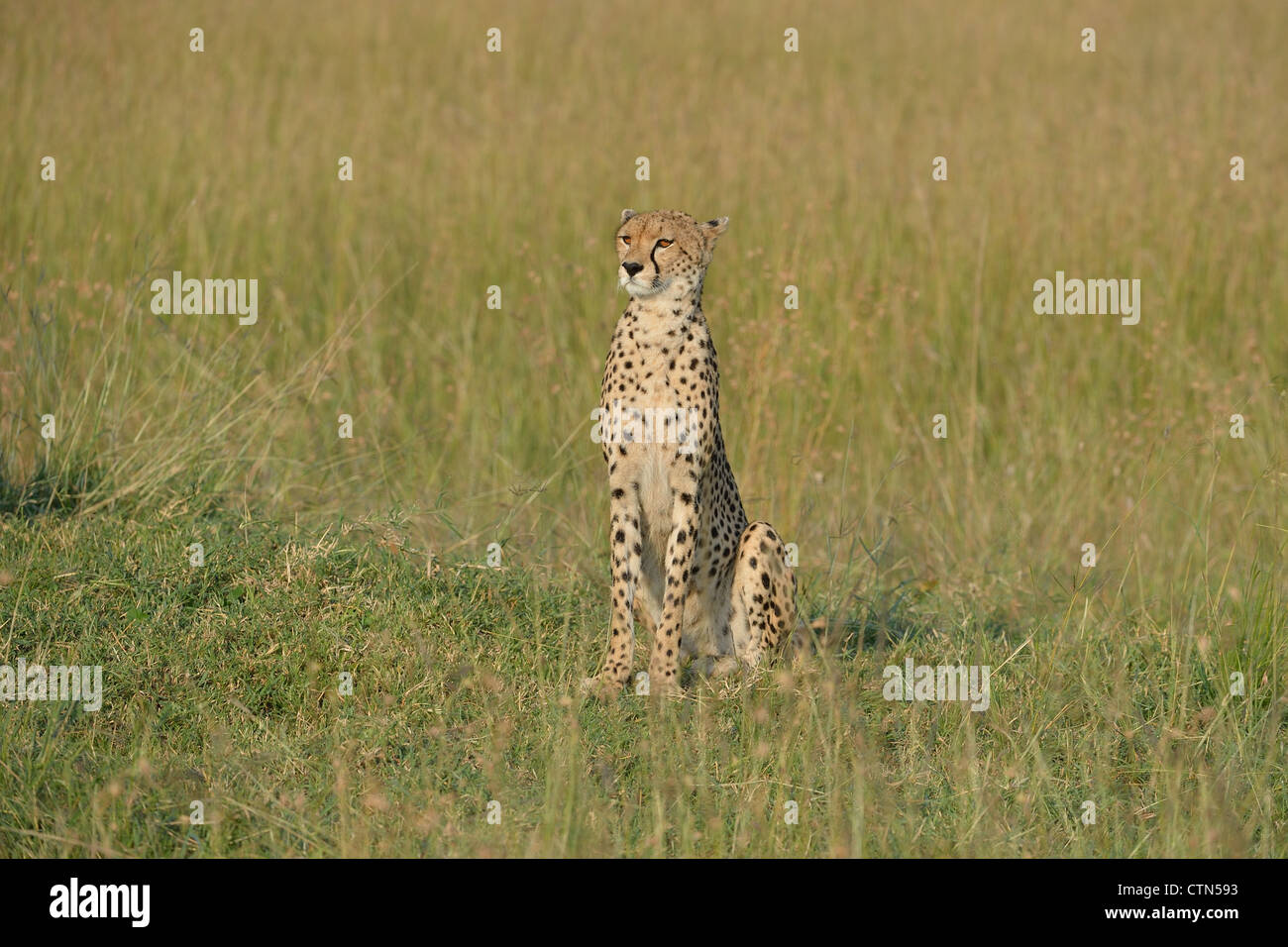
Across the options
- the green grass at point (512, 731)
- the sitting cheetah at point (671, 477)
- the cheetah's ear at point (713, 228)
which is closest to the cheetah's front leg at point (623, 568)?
the sitting cheetah at point (671, 477)

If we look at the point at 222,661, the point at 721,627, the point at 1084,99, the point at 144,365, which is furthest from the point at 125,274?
the point at 1084,99

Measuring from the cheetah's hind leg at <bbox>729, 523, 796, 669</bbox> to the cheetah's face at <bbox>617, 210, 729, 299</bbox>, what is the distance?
84 cm

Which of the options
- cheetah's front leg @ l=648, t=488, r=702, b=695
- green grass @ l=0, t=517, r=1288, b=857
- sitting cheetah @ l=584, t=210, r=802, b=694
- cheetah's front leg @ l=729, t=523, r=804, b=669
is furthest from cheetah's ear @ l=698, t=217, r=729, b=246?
green grass @ l=0, t=517, r=1288, b=857

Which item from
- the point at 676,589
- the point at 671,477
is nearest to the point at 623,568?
the point at 676,589

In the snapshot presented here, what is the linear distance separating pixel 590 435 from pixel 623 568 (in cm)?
162

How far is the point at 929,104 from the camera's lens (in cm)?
932

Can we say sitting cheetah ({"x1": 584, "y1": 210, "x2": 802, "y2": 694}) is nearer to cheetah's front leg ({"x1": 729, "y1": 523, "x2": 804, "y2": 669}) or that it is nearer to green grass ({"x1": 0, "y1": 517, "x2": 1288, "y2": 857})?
cheetah's front leg ({"x1": 729, "y1": 523, "x2": 804, "y2": 669})

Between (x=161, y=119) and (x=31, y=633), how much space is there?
16.0ft

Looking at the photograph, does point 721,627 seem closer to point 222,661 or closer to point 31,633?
point 222,661

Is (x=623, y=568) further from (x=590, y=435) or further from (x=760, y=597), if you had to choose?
(x=590, y=435)

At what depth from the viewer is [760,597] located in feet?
14.9

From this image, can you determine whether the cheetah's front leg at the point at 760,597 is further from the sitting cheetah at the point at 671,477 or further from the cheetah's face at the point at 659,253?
the cheetah's face at the point at 659,253

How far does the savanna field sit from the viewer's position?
381cm

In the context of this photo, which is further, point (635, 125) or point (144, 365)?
point (635, 125)
